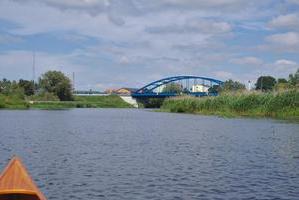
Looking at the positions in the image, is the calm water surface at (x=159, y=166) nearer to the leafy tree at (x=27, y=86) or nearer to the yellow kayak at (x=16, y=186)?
the yellow kayak at (x=16, y=186)

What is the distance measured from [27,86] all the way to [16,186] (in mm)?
162832

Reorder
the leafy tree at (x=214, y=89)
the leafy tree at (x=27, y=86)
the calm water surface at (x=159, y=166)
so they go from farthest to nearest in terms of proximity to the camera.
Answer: the leafy tree at (x=214, y=89)
the leafy tree at (x=27, y=86)
the calm water surface at (x=159, y=166)

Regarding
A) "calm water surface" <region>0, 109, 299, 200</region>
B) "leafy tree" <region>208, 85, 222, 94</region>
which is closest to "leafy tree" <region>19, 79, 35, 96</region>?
"leafy tree" <region>208, 85, 222, 94</region>

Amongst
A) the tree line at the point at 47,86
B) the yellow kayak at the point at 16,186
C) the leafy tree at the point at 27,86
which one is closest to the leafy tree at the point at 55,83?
the tree line at the point at 47,86

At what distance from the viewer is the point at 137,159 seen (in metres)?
25.9

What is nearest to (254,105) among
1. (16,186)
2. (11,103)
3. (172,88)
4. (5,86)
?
(16,186)

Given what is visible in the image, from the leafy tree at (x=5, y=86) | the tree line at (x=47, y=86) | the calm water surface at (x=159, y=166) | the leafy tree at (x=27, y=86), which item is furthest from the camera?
the leafy tree at (x=27, y=86)

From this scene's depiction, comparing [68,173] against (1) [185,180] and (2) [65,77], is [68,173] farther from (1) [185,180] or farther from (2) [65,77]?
(2) [65,77]

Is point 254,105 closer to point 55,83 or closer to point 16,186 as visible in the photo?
point 16,186

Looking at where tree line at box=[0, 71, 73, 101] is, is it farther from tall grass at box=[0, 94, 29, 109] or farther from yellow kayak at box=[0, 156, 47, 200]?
yellow kayak at box=[0, 156, 47, 200]

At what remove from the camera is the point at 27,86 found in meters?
170

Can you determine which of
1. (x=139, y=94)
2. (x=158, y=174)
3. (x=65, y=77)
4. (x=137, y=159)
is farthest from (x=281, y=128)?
(x=139, y=94)

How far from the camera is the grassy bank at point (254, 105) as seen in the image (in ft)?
211

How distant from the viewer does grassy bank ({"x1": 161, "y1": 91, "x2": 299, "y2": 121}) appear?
6431 cm
